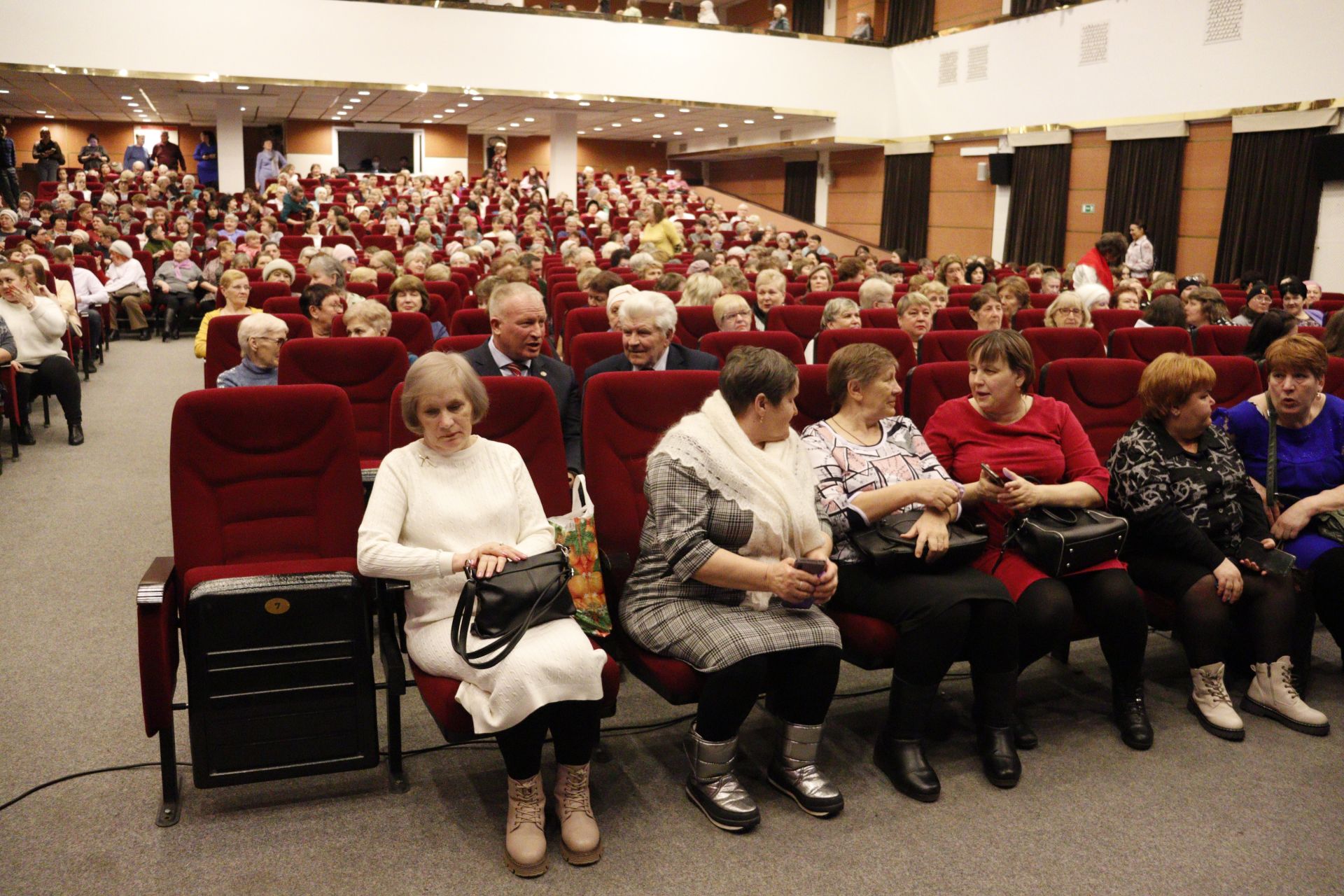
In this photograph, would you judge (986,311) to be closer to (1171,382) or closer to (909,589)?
(1171,382)

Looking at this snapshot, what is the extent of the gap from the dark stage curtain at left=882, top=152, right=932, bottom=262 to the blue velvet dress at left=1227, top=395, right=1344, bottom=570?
13.0 m

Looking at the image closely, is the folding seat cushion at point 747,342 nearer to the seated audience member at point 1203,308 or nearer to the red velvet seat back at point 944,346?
the red velvet seat back at point 944,346

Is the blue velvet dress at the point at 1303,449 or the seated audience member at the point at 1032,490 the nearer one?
the seated audience member at the point at 1032,490

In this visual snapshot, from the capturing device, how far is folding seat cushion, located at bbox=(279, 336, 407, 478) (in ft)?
11.4

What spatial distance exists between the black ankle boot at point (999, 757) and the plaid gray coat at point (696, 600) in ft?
1.76

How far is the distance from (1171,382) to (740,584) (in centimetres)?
141

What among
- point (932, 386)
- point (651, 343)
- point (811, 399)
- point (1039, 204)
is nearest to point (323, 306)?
point (651, 343)

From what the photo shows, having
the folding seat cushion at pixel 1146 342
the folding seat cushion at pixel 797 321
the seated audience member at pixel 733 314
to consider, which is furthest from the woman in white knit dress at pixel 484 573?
the folding seat cushion at pixel 1146 342

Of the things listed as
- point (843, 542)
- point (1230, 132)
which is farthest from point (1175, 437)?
point (1230, 132)

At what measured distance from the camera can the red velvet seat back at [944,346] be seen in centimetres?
391

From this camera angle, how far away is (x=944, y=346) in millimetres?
3934

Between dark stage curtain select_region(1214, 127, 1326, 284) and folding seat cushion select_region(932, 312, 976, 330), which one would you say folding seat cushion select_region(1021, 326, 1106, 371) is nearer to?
folding seat cushion select_region(932, 312, 976, 330)

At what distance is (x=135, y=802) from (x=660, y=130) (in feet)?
64.6

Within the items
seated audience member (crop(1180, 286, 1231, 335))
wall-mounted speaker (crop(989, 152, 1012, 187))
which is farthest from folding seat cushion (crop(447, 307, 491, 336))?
wall-mounted speaker (crop(989, 152, 1012, 187))
